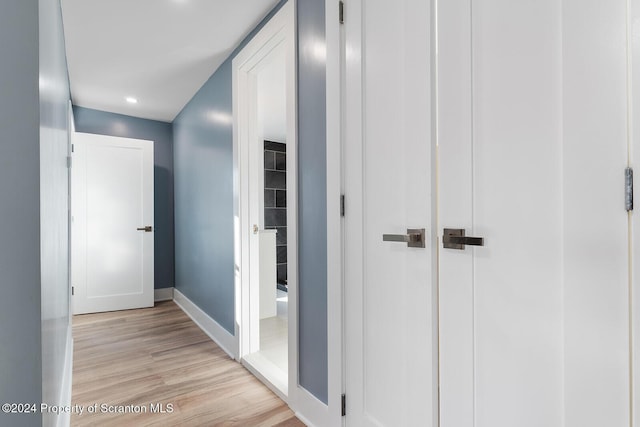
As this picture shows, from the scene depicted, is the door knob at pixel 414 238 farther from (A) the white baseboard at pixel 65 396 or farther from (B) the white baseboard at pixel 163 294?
(B) the white baseboard at pixel 163 294

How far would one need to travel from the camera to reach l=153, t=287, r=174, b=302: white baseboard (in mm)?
4398

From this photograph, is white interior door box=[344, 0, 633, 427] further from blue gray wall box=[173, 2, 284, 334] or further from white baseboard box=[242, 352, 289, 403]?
blue gray wall box=[173, 2, 284, 334]

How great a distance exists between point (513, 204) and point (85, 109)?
482 cm

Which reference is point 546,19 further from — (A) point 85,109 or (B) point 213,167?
(A) point 85,109

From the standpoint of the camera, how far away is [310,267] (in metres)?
1.72

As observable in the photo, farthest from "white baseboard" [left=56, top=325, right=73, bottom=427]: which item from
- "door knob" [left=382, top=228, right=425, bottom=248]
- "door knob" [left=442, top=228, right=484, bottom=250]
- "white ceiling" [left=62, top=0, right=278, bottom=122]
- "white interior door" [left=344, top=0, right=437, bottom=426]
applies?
"white ceiling" [left=62, top=0, right=278, bottom=122]

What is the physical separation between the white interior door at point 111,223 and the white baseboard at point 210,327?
1.98 ft

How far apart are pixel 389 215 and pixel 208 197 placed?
2416 millimetres

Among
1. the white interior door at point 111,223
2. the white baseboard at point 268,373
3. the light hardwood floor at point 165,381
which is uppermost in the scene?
the white interior door at point 111,223

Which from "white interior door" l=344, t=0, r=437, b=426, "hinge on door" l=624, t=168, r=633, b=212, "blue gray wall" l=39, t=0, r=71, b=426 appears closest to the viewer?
"hinge on door" l=624, t=168, r=633, b=212

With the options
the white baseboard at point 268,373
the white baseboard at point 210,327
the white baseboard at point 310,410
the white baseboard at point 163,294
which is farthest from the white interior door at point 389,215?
the white baseboard at point 163,294

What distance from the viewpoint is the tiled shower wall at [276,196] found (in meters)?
5.46

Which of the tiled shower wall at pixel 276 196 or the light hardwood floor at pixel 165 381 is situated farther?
the tiled shower wall at pixel 276 196

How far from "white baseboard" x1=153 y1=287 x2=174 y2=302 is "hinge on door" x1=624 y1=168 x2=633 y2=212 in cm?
479
